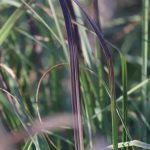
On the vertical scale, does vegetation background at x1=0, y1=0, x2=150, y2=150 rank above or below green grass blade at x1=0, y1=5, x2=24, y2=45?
below

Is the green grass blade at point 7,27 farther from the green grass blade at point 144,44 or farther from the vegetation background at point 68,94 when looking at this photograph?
the green grass blade at point 144,44

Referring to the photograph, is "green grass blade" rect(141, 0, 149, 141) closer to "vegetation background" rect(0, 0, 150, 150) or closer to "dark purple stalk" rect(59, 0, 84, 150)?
"vegetation background" rect(0, 0, 150, 150)

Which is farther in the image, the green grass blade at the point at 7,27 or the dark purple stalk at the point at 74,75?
the green grass blade at the point at 7,27

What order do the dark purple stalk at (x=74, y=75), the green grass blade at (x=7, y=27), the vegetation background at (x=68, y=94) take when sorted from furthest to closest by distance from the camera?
the green grass blade at (x=7, y=27) < the vegetation background at (x=68, y=94) < the dark purple stalk at (x=74, y=75)

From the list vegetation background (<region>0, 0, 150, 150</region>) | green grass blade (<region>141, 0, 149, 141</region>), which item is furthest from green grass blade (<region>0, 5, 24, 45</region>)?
green grass blade (<region>141, 0, 149, 141</region>)

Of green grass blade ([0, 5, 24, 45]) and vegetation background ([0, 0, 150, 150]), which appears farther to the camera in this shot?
green grass blade ([0, 5, 24, 45])

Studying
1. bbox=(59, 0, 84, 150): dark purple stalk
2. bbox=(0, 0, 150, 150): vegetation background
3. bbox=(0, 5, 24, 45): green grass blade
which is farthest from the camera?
bbox=(0, 5, 24, 45): green grass blade

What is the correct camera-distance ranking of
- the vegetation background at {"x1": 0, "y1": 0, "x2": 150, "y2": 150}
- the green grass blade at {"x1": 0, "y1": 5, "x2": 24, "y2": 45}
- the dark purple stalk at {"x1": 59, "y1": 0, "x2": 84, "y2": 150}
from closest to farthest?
the dark purple stalk at {"x1": 59, "y1": 0, "x2": 84, "y2": 150}, the vegetation background at {"x1": 0, "y1": 0, "x2": 150, "y2": 150}, the green grass blade at {"x1": 0, "y1": 5, "x2": 24, "y2": 45}

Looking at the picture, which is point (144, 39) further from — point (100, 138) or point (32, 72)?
point (32, 72)

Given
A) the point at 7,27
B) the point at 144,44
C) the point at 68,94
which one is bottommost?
the point at 68,94

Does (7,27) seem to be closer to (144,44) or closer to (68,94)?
(144,44)

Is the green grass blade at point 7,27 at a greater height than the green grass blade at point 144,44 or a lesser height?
greater

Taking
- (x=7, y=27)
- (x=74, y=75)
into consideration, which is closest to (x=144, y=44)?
(x=7, y=27)

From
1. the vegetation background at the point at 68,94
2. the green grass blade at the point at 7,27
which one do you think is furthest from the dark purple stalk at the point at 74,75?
the green grass blade at the point at 7,27
